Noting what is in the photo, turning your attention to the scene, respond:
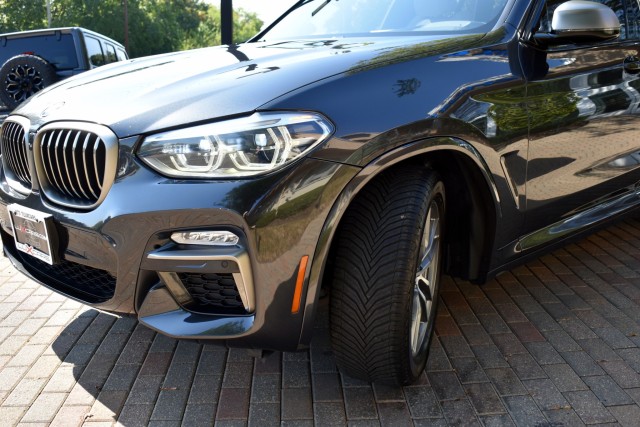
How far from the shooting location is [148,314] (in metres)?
2.12

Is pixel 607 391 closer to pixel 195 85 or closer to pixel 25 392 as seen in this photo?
pixel 195 85

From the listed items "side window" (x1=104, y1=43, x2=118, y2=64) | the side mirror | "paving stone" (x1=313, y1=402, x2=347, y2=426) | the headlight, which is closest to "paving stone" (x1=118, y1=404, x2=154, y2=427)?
"paving stone" (x1=313, y1=402, x2=347, y2=426)

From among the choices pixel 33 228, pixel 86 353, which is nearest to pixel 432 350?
pixel 86 353

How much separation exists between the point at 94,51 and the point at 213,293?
6.63 metres

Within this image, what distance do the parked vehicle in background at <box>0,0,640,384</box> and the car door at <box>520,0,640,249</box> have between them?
15mm

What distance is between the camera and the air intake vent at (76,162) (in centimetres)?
211

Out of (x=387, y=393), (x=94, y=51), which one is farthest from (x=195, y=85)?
(x=94, y=51)

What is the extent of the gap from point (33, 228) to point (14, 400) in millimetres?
699

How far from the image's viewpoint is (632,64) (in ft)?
10.7

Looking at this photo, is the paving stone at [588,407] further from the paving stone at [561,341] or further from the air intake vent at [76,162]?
the air intake vent at [76,162]

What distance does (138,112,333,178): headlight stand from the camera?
1.97m

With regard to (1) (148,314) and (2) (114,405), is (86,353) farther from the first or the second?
(1) (148,314)

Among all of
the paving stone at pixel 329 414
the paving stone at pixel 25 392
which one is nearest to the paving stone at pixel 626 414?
the paving stone at pixel 329 414

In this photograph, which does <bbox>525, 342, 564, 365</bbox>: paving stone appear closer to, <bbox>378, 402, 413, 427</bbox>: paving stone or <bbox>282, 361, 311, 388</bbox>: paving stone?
<bbox>378, 402, 413, 427</bbox>: paving stone
